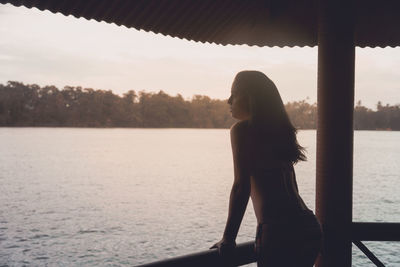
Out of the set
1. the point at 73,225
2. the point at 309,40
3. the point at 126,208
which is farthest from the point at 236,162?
the point at 126,208

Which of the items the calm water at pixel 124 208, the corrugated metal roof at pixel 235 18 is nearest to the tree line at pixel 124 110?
the calm water at pixel 124 208

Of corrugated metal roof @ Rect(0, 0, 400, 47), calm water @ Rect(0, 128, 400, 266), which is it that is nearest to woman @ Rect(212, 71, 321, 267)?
corrugated metal roof @ Rect(0, 0, 400, 47)

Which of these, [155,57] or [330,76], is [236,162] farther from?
[155,57]

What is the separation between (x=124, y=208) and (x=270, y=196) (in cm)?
4370

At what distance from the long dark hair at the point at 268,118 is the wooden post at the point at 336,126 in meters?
1.25

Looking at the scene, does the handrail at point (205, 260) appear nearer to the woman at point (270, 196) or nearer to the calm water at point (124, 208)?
the woman at point (270, 196)

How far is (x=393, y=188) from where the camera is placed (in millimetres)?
54562

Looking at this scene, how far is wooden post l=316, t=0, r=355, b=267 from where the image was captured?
3295 mm

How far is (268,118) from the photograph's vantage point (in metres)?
2.10

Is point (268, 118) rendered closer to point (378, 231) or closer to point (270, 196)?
point (270, 196)

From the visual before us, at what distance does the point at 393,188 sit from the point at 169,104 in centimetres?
10455

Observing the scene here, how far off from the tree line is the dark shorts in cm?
12269

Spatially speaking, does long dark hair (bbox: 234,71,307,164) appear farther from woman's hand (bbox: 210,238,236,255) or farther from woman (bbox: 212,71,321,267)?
woman's hand (bbox: 210,238,236,255)

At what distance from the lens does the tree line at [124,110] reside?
132 meters
